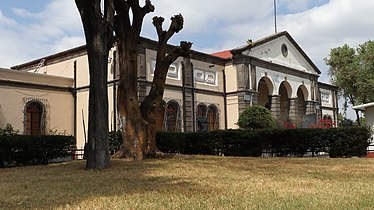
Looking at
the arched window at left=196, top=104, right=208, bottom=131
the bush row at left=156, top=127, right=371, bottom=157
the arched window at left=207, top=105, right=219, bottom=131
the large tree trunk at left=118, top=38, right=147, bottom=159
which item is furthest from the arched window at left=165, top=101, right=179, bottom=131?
the large tree trunk at left=118, top=38, right=147, bottom=159

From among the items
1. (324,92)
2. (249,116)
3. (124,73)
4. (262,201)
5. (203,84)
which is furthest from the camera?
(324,92)

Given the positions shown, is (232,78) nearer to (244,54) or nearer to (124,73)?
(244,54)

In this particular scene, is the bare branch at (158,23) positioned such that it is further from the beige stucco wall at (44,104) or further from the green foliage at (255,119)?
the green foliage at (255,119)

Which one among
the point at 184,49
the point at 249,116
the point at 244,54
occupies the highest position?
the point at 244,54

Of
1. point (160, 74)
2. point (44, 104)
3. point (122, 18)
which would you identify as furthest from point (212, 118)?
point (122, 18)

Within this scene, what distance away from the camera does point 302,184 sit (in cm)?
727

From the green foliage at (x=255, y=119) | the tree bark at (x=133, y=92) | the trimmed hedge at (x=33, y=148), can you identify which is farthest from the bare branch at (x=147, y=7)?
the green foliage at (x=255, y=119)

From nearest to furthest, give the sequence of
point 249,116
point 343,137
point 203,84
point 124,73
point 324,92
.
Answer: point 124,73, point 343,137, point 249,116, point 203,84, point 324,92

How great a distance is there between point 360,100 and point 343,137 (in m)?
26.7

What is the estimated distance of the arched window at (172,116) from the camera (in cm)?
2372

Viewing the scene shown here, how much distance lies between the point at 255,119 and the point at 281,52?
938cm

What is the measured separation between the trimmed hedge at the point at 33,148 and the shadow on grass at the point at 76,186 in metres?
3.32

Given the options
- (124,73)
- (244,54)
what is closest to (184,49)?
(124,73)

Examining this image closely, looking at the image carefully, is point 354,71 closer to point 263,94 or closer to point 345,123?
point 345,123
